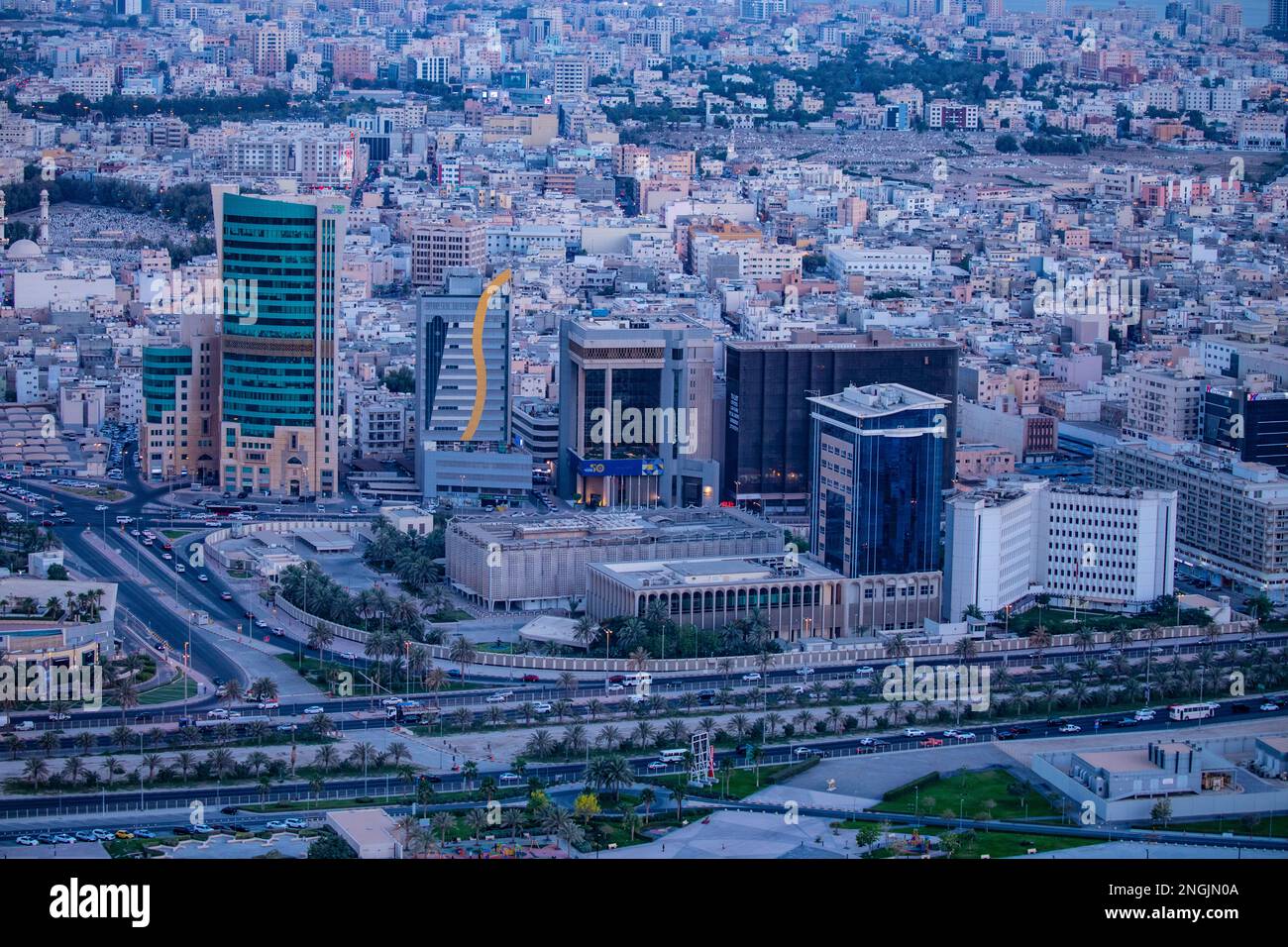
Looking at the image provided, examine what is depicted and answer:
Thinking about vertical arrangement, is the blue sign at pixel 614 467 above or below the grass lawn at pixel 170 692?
above

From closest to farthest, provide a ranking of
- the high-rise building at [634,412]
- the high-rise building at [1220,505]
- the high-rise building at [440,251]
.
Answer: the high-rise building at [1220,505]
the high-rise building at [634,412]
the high-rise building at [440,251]

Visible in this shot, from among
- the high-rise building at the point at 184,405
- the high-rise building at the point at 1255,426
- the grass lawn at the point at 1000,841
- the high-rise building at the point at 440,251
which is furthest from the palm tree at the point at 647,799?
the high-rise building at the point at 440,251

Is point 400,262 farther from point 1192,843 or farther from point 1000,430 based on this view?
point 1192,843

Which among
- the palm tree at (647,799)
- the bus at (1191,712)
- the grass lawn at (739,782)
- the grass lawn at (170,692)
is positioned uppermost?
the palm tree at (647,799)

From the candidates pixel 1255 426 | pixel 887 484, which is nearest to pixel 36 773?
pixel 887 484

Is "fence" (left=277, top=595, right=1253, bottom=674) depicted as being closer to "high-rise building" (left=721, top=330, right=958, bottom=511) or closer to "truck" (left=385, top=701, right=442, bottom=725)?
"truck" (left=385, top=701, right=442, bottom=725)

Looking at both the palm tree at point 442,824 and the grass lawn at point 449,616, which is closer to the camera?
the palm tree at point 442,824

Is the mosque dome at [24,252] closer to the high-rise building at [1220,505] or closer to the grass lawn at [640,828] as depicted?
the high-rise building at [1220,505]
